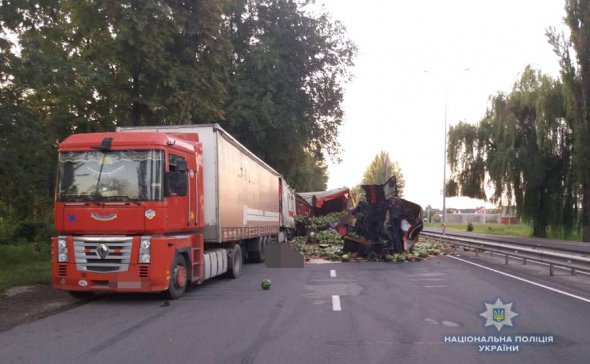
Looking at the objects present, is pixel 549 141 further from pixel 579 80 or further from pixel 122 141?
pixel 122 141

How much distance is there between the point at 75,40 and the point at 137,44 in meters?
3.79

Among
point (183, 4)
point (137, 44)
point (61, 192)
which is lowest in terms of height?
point (61, 192)

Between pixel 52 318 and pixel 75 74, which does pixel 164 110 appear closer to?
pixel 75 74

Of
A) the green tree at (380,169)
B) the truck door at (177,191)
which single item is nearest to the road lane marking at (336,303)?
the truck door at (177,191)

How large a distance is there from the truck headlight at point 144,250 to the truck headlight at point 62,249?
1493 mm

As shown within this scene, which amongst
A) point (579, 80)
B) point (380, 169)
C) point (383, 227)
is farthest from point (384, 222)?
point (380, 169)

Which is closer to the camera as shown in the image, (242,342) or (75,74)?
(242,342)

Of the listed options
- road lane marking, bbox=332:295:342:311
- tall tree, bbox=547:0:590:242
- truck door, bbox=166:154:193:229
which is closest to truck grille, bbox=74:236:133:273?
truck door, bbox=166:154:193:229

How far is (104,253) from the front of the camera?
10.7 meters

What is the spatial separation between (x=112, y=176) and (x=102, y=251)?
4.68 feet

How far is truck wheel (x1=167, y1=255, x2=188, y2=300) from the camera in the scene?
11.3 metres

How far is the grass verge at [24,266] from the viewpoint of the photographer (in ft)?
44.4

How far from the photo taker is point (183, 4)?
21.0m

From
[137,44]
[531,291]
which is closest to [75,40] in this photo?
[137,44]
